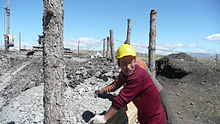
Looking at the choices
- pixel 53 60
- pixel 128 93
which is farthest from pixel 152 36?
pixel 128 93

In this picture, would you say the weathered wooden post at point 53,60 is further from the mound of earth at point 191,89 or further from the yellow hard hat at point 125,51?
the mound of earth at point 191,89

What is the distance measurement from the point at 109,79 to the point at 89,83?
2.80ft

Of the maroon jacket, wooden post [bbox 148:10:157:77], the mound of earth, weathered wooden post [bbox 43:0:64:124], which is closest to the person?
the maroon jacket

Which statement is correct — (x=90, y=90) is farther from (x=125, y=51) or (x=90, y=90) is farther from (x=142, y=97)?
(x=125, y=51)

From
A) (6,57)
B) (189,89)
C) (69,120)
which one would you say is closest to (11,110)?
(69,120)

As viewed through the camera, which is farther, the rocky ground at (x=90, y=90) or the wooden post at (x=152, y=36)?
the wooden post at (x=152, y=36)

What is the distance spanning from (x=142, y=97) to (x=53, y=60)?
130cm

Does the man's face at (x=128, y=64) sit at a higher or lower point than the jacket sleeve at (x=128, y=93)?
higher

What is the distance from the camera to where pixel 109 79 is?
22.3ft

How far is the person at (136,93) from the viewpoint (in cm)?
199

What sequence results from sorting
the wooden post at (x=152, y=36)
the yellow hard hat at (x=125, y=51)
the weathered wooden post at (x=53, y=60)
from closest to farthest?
the yellow hard hat at (x=125, y=51)
the weathered wooden post at (x=53, y=60)
the wooden post at (x=152, y=36)

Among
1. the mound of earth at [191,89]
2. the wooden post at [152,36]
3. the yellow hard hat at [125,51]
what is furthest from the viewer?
the mound of earth at [191,89]

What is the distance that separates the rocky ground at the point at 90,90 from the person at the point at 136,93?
8.70 ft

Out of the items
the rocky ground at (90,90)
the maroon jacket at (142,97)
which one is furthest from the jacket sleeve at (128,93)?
the rocky ground at (90,90)
